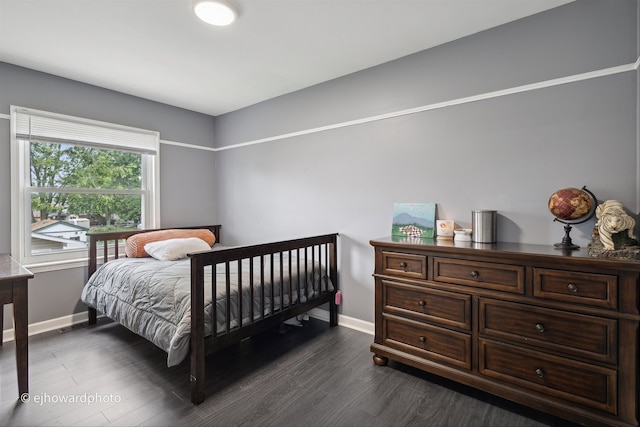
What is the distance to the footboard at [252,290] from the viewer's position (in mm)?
1769

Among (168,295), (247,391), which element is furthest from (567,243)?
(168,295)

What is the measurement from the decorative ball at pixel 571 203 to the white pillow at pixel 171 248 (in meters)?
2.96

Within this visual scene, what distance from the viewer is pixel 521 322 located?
5.39 feet

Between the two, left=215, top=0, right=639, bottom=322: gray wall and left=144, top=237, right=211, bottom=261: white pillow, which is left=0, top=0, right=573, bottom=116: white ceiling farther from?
left=144, top=237, right=211, bottom=261: white pillow

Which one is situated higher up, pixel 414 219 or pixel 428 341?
pixel 414 219

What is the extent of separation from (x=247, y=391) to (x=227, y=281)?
693 millimetres

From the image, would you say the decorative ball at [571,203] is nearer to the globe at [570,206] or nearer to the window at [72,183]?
the globe at [570,206]

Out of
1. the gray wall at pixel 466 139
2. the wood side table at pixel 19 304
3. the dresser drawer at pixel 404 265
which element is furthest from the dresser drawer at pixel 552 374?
the wood side table at pixel 19 304

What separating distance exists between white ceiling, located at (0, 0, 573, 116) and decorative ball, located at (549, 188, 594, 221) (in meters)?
1.20

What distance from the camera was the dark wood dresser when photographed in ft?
4.64

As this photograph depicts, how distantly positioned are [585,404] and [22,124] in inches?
176

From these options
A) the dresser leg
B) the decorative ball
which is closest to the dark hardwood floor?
the dresser leg

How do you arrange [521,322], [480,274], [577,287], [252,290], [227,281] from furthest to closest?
1. [252,290]
2. [227,281]
3. [480,274]
4. [521,322]
5. [577,287]

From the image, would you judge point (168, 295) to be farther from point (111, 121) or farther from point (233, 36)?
point (111, 121)
